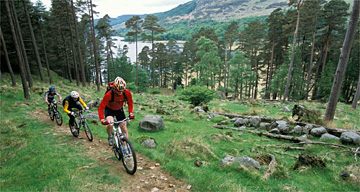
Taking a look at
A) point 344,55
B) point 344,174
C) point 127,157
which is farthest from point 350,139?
point 127,157

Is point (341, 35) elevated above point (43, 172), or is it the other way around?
point (341, 35)

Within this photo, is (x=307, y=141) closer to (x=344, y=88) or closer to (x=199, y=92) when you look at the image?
(x=199, y=92)

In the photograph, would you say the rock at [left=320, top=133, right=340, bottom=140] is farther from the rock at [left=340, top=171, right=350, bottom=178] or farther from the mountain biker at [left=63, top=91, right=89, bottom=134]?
the mountain biker at [left=63, top=91, right=89, bottom=134]


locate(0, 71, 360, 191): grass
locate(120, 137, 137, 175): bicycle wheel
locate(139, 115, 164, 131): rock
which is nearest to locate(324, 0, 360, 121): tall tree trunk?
locate(0, 71, 360, 191): grass

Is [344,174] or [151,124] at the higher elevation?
[344,174]

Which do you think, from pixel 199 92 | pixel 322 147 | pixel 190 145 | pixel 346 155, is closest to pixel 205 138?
pixel 190 145

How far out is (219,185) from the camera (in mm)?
4336

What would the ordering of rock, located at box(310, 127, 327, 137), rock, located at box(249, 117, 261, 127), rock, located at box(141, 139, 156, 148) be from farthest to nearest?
rock, located at box(249, 117, 261, 127), rock, located at box(310, 127, 327, 137), rock, located at box(141, 139, 156, 148)

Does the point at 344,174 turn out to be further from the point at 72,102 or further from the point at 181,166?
the point at 72,102

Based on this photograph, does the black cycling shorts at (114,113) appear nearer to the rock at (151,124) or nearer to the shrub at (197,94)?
the rock at (151,124)

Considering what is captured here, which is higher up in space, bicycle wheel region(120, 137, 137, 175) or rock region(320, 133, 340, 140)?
bicycle wheel region(120, 137, 137, 175)

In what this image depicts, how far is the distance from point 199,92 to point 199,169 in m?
12.8

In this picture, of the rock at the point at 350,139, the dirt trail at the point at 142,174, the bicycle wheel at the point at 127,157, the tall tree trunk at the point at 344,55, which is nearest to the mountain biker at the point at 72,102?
the dirt trail at the point at 142,174

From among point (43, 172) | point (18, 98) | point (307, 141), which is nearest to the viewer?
point (43, 172)
